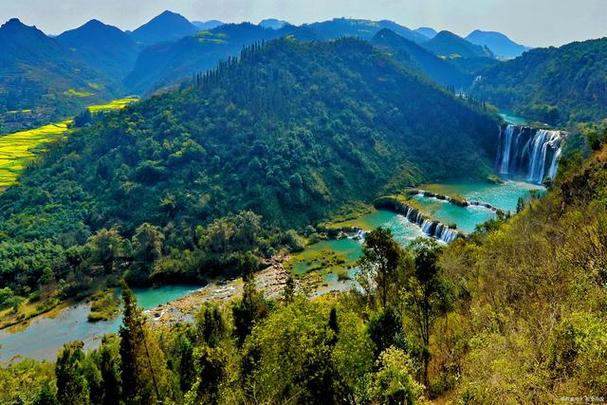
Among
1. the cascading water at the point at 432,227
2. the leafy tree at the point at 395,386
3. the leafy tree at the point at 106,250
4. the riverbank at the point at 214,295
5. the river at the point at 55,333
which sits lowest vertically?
the river at the point at 55,333

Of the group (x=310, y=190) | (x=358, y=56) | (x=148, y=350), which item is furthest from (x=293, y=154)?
(x=148, y=350)

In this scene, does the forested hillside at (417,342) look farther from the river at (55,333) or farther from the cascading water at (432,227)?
the cascading water at (432,227)

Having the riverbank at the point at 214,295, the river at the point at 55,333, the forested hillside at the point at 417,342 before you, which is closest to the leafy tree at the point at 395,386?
the forested hillside at the point at 417,342

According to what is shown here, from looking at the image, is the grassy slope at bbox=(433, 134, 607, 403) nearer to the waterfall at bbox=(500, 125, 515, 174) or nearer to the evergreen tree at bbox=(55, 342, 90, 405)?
the evergreen tree at bbox=(55, 342, 90, 405)

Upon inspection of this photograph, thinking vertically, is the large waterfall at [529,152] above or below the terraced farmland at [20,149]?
above

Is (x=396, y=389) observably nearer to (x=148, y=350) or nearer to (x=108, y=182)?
(x=148, y=350)

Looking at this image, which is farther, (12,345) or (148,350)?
(12,345)

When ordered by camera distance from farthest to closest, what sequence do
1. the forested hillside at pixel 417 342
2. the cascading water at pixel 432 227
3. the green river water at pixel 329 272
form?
the cascading water at pixel 432 227 → the green river water at pixel 329 272 → the forested hillside at pixel 417 342
